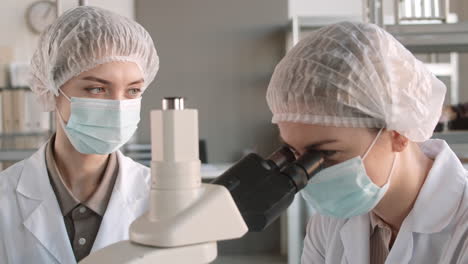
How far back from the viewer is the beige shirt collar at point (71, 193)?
42.9 inches

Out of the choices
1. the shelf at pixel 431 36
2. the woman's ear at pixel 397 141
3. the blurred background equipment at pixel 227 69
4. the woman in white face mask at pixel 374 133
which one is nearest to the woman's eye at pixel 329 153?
the woman in white face mask at pixel 374 133

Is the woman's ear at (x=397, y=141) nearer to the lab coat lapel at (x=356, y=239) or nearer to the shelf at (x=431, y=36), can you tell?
the lab coat lapel at (x=356, y=239)

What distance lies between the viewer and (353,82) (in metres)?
0.82

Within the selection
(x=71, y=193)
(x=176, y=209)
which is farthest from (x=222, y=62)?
(x=176, y=209)

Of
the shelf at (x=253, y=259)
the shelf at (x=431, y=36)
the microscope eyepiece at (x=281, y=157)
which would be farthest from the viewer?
the shelf at (x=253, y=259)

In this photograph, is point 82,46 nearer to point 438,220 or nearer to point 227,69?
point 438,220

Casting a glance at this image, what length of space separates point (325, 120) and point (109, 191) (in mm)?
558

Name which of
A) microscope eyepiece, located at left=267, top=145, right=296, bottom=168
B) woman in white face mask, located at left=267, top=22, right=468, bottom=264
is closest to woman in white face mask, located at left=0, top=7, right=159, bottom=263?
woman in white face mask, located at left=267, top=22, right=468, bottom=264

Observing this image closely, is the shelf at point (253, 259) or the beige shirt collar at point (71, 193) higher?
the beige shirt collar at point (71, 193)

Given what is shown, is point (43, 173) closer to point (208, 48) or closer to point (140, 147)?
point (140, 147)

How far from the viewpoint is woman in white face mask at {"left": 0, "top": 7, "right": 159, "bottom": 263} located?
3.52ft

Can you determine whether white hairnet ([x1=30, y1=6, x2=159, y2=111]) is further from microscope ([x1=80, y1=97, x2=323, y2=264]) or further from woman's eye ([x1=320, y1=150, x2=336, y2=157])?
microscope ([x1=80, y1=97, x2=323, y2=264])

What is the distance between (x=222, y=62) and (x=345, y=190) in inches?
109

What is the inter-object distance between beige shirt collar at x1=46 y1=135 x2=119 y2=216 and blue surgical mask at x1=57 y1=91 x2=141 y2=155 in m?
0.07
